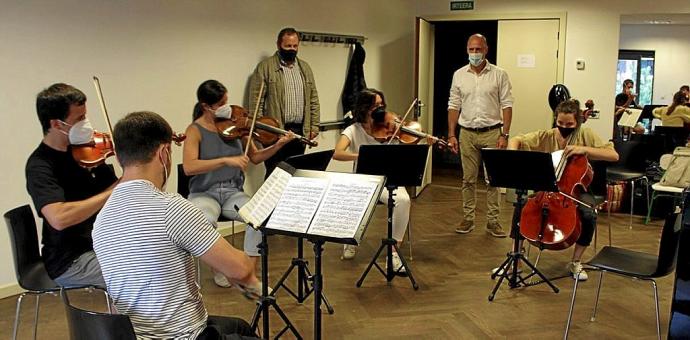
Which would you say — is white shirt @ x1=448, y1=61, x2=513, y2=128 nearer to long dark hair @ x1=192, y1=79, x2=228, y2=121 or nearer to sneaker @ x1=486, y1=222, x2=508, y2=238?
sneaker @ x1=486, y1=222, x2=508, y2=238

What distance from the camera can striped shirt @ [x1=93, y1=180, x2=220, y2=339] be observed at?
1.74 m

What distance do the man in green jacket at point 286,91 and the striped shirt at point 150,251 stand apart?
9.95 feet

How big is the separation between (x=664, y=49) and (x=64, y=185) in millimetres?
11461

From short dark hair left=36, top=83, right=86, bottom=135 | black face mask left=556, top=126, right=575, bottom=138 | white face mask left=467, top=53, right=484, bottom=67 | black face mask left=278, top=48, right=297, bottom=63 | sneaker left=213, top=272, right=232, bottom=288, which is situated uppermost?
black face mask left=278, top=48, right=297, bottom=63

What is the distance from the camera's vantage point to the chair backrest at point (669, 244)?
103 inches

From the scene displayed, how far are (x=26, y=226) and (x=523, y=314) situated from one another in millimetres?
2400

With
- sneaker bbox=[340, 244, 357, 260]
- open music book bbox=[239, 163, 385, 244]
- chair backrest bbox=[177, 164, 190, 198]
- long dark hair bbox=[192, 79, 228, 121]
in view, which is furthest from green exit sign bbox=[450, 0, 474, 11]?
open music book bbox=[239, 163, 385, 244]

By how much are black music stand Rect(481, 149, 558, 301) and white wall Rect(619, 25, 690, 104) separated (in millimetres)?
8916

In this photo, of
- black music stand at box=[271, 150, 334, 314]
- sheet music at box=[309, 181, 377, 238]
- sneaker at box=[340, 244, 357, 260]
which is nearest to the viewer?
sheet music at box=[309, 181, 377, 238]

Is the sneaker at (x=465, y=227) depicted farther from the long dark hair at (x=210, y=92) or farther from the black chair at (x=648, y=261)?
the long dark hair at (x=210, y=92)

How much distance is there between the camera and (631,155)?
17.4 feet

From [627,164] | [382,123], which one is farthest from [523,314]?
[627,164]

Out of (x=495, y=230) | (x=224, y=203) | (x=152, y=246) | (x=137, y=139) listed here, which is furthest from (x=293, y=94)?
(x=152, y=246)

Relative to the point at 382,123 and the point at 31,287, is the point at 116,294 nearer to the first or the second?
the point at 31,287
